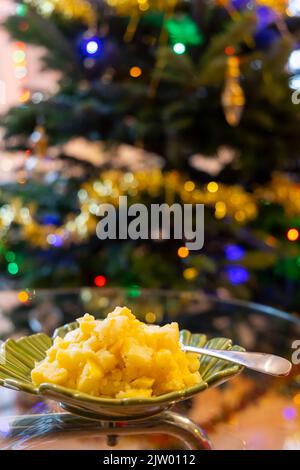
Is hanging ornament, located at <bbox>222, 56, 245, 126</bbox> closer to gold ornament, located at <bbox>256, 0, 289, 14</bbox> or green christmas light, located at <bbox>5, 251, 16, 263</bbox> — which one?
gold ornament, located at <bbox>256, 0, 289, 14</bbox>

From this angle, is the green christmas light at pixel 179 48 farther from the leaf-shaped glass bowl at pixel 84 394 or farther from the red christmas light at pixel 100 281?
the leaf-shaped glass bowl at pixel 84 394

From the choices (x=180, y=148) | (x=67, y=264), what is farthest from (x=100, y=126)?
(x=67, y=264)

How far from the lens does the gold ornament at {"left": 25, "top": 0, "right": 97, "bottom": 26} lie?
1.26 meters

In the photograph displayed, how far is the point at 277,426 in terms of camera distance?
665mm

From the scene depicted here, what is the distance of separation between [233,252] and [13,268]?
1.75ft

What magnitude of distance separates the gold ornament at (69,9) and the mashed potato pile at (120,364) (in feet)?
3.19

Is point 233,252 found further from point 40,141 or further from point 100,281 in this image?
point 40,141

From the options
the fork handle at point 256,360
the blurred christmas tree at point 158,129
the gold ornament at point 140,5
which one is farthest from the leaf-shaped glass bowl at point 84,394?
the gold ornament at point 140,5

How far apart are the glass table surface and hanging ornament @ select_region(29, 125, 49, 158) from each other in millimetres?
397

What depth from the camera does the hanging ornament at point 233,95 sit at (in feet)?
3.98

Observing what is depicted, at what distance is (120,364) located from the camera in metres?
0.47

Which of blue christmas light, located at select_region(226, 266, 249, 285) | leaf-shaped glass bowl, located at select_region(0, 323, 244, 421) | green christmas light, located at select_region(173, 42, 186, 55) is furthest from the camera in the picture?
blue christmas light, located at select_region(226, 266, 249, 285)

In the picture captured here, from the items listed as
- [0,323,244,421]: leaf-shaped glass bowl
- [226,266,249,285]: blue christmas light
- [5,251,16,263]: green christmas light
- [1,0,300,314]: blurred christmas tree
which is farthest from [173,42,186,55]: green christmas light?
[0,323,244,421]: leaf-shaped glass bowl

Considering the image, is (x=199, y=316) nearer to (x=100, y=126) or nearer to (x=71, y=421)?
(x=71, y=421)
